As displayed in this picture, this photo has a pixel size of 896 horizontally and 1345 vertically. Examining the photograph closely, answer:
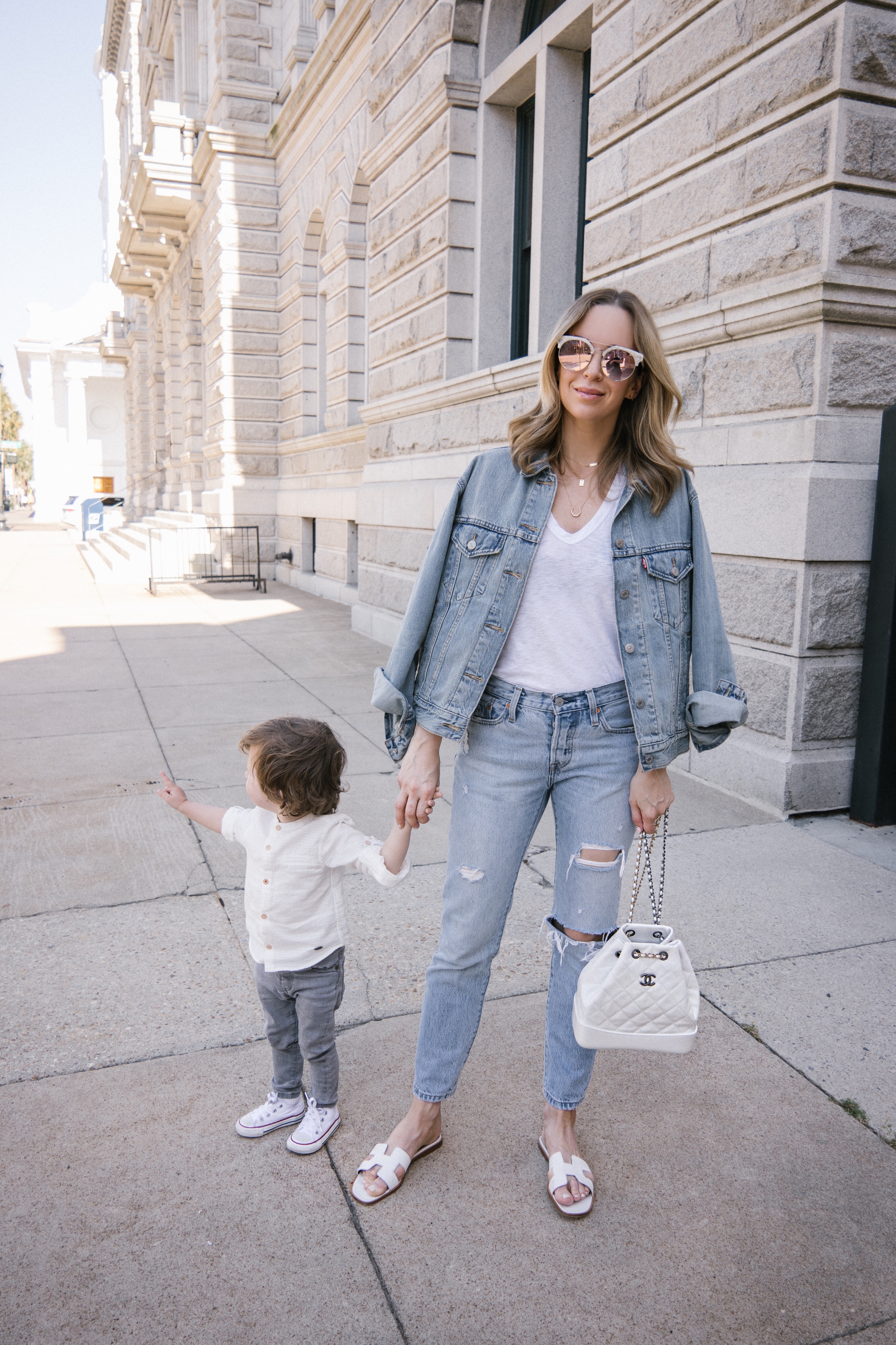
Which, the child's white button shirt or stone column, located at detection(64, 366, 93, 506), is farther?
stone column, located at detection(64, 366, 93, 506)

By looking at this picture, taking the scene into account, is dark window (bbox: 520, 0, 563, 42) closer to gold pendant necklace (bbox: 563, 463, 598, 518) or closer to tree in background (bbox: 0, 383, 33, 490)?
gold pendant necklace (bbox: 563, 463, 598, 518)

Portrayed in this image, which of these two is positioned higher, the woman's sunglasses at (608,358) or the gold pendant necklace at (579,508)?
the woman's sunglasses at (608,358)

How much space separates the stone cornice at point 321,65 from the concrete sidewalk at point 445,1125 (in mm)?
11072

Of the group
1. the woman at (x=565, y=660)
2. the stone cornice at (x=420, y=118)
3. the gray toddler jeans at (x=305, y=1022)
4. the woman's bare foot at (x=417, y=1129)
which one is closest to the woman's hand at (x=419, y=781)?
the woman at (x=565, y=660)

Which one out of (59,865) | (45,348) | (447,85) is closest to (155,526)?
(447,85)

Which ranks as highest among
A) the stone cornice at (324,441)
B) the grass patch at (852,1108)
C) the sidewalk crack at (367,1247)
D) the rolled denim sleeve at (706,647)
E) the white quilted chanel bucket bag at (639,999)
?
the stone cornice at (324,441)

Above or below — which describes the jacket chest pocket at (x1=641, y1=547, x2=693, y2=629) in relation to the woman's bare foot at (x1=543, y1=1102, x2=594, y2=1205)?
above

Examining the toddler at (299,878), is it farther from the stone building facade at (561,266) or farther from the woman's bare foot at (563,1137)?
the stone building facade at (561,266)

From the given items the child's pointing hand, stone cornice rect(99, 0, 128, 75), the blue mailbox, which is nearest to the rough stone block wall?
the child's pointing hand

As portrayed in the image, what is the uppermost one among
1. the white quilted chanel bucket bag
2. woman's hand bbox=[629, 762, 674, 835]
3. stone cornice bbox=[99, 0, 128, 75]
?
stone cornice bbox=[99, 0, 128, 75]

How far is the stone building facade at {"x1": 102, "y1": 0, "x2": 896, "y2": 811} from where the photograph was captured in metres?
4.70

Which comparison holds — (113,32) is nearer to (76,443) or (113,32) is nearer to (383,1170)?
(76,443)

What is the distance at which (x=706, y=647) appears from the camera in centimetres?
229

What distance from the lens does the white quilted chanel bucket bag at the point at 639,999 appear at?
2100mm
